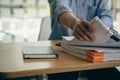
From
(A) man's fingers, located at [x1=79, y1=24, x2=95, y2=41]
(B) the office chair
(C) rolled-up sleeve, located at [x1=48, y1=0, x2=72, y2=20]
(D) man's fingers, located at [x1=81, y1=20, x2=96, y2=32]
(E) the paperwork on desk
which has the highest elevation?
(C) rolled-up sleeve, located at [x1=48, y1=0, x2=72, y2=20]

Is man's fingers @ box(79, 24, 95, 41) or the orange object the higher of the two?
man's fingers @ box(79, 24, 95, 41)

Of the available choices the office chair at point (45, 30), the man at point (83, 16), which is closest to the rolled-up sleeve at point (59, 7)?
the man at point (83, 16)

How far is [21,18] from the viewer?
2.86 m

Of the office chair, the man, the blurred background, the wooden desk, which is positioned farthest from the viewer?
the blurred background

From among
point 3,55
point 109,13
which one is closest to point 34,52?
point 3,55

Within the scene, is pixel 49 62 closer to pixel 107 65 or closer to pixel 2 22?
pixel 107 65

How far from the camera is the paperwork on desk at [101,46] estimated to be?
0.72 metres

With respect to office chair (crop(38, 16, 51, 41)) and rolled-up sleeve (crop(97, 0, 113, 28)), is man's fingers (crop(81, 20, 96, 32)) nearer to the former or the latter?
rolled-up sleeve (crop(97, 0, 113, 28))

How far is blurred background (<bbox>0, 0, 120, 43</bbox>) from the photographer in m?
2.82

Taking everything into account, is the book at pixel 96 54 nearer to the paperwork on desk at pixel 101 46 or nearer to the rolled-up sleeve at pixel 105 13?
the paperwork on desk at pixel 101 46

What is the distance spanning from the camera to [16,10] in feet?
9.43

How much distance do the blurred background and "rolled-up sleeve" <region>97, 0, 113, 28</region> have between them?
1.60 m

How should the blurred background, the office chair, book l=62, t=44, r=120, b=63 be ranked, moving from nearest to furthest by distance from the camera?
1. book l=62, t=44, r=120, b=63
2. the office chair
3. the blurred background

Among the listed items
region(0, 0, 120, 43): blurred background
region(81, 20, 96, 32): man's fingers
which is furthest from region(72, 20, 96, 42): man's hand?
region(0, 0, 120, 43): blurred background
